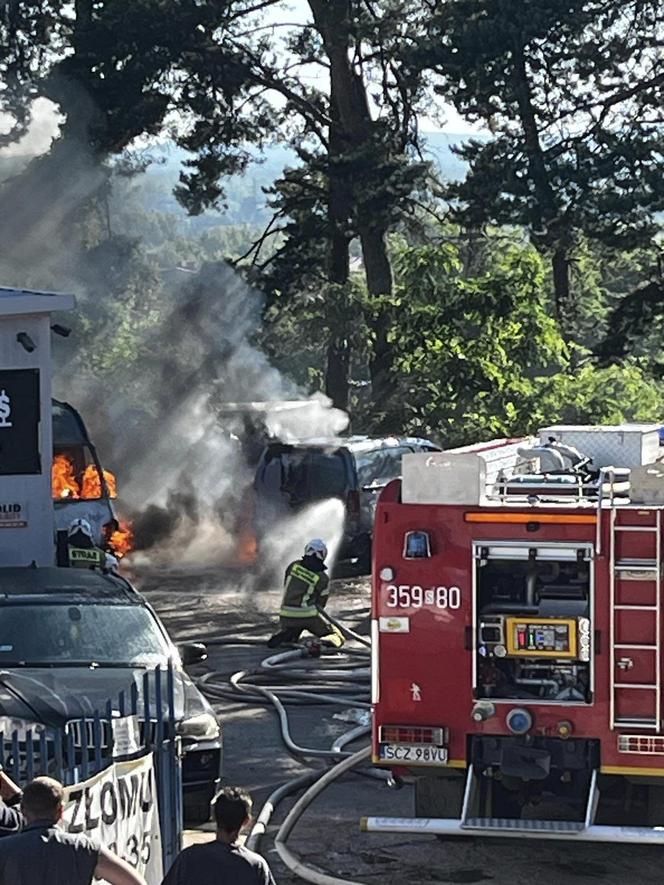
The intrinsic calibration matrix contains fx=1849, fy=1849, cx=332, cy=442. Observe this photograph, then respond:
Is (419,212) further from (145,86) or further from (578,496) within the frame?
(578,496)

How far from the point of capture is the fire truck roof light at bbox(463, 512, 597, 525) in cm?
969

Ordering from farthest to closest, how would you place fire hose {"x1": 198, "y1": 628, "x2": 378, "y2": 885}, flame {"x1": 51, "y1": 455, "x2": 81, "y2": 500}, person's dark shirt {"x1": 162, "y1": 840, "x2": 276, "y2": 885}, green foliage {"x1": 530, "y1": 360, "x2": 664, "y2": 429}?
green foliage {"x1": 530, "y1": 360, "x2": 664, "y2": 429} → flame {"x1": 51, "y1": 455, "x2": 81, "y2": 500} → fire hose {"x1": 198, "y1": 628, "x2": 378, "y2": 885} → person's dark shirt {"x1": 162, "y1": 840, "x2": 276, "y2": 885}

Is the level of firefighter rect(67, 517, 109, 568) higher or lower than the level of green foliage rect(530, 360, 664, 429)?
lower

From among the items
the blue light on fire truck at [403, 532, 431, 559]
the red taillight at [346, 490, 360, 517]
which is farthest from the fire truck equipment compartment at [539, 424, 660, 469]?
the red taillight at [346, 490, 360, 517]

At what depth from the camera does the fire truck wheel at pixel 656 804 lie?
9930 millimetres

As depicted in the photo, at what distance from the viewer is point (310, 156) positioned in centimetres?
3231

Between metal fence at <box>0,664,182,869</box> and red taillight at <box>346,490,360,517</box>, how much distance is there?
1255cm

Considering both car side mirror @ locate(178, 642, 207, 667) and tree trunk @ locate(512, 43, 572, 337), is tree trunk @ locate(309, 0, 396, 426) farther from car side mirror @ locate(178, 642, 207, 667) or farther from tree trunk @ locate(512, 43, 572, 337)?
car side mirror @ locate(178, 642, 207, 667)

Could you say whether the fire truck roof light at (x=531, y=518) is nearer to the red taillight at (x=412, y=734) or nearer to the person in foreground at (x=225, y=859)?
the red taillight at (x=412, y=734)

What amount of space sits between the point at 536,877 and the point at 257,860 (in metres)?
3.61

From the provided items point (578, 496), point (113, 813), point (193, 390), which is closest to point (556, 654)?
point (578, 496)

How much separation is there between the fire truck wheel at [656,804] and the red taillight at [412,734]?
1149 millimetres

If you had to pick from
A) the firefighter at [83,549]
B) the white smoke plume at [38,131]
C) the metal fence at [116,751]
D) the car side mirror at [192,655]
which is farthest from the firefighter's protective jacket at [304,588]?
the white smoke plume at [38,131]

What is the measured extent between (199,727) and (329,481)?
11.3m
